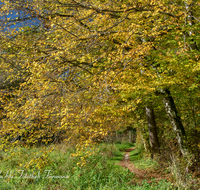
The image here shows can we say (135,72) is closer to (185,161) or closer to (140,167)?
(185,161)

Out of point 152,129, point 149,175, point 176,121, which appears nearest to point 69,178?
point 149,175

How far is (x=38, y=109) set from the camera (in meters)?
6.22

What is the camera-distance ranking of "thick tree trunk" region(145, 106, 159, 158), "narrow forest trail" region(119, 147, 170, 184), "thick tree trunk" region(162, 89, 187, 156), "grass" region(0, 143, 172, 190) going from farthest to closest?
"thick tree trunk" region(145, 106, 159, 158)
"thick tree trunk" region(162, 89, 187, 156)
"narrow forest trail" region(119, 147, 170, 184)
"grass" region(0, 143, 172, 190)

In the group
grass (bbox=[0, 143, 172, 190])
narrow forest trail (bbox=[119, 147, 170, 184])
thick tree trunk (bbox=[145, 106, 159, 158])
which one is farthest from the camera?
thick tree trunk (bbox=[145, 106, 159, 158])

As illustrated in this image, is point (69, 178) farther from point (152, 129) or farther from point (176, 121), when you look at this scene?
point (152, 129)

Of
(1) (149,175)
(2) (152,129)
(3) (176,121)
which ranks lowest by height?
(1) (149,175)

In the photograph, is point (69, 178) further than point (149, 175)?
No

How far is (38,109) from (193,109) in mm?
7514

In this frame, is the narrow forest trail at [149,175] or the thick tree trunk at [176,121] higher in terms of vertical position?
the thick tree trunk at [176,121]

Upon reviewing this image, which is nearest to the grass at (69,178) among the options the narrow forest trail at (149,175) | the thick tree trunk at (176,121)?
the narrow forest trail at (149,175)

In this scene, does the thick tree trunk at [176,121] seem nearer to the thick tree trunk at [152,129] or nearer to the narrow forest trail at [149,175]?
the narrow forest trail at [149,175]

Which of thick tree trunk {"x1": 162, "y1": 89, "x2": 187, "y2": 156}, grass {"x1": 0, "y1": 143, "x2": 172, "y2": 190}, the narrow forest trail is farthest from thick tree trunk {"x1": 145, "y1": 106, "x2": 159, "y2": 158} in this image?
grass {"x1": 0, "y1": 143, "x2": 172, "y2": 190}

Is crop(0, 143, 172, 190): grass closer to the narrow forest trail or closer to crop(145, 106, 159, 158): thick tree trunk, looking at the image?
the narrow forest trail

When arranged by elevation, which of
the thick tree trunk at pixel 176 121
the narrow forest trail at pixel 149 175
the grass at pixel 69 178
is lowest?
the narrow forest trail at pixel 149 175
